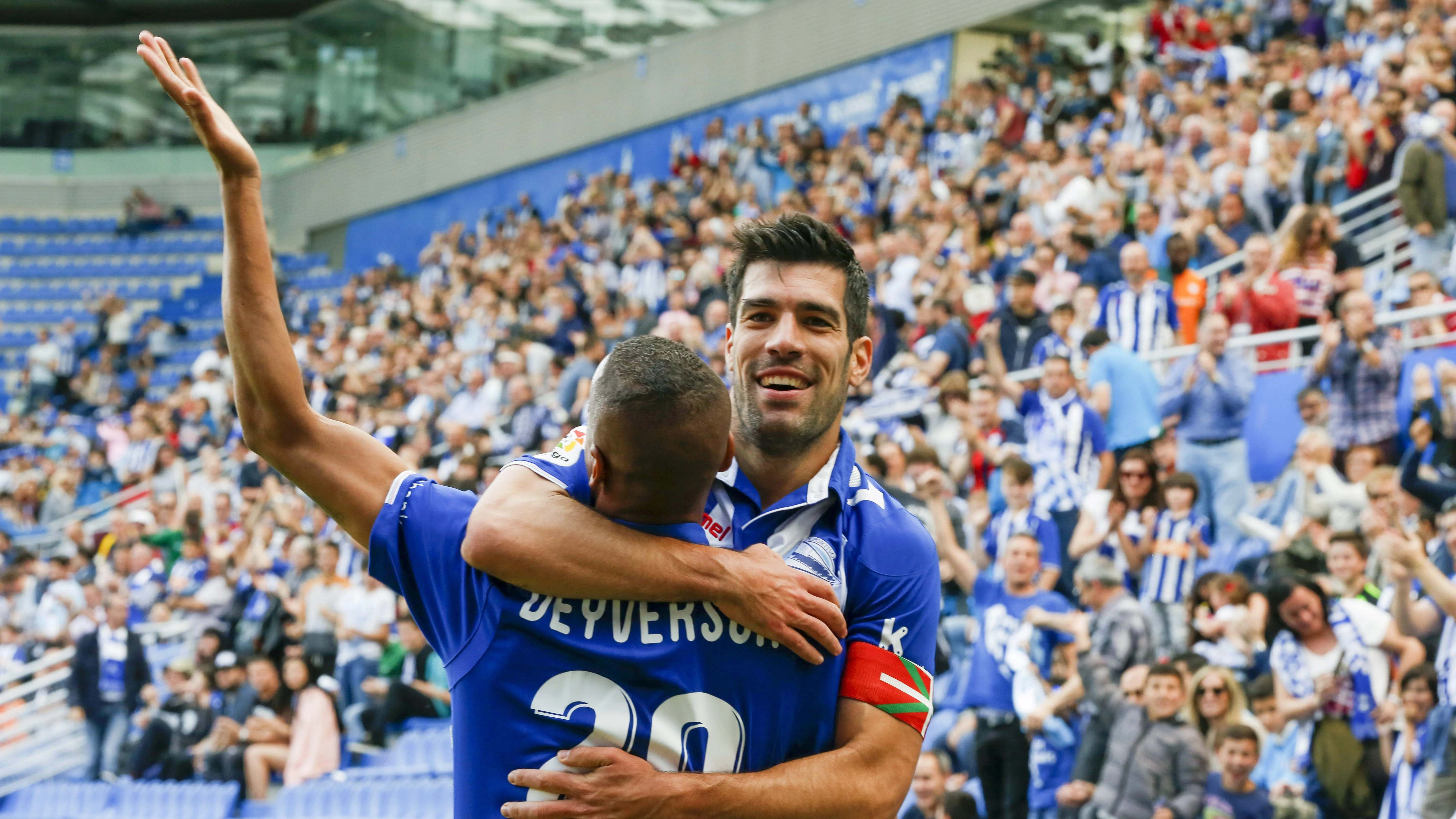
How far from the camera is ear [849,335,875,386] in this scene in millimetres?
3066

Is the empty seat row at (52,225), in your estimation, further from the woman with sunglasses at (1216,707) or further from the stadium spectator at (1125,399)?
the woman with sunglasses at (1216,707)

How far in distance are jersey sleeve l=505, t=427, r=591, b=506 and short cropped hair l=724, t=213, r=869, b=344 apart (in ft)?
1.75

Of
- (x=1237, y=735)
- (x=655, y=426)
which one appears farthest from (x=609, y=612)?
(x=1237, y=735)

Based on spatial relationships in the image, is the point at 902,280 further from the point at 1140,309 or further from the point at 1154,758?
the point at 1154,758

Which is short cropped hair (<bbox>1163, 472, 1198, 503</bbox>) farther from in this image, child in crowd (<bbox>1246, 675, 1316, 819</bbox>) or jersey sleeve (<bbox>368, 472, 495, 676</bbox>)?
jersey sleeve (<bbox>368, 472, 495, 676</bbox>)

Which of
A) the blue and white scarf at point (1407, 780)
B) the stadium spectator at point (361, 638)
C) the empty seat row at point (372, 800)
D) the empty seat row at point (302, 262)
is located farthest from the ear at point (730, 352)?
the empty seat row at point (302, 262)

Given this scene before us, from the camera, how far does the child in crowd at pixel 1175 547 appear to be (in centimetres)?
796

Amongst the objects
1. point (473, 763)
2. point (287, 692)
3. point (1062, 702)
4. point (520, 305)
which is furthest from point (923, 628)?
point (520, 305)

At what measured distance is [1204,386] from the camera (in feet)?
28.5

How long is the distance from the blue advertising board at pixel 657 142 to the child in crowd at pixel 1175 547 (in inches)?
420

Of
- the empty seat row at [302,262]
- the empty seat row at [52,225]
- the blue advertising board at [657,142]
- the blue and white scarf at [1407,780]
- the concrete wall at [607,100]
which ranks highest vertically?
the concrete wall at [607,100]

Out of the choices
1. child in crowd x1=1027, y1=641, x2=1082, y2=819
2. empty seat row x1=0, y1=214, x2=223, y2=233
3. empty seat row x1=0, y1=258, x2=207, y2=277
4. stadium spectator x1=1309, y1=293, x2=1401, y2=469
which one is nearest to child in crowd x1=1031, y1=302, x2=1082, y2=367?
stadium spectator x1=1309, y1=293, x2=1401, y2=469

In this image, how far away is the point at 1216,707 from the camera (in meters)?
6.92

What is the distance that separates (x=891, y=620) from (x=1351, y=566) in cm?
490
